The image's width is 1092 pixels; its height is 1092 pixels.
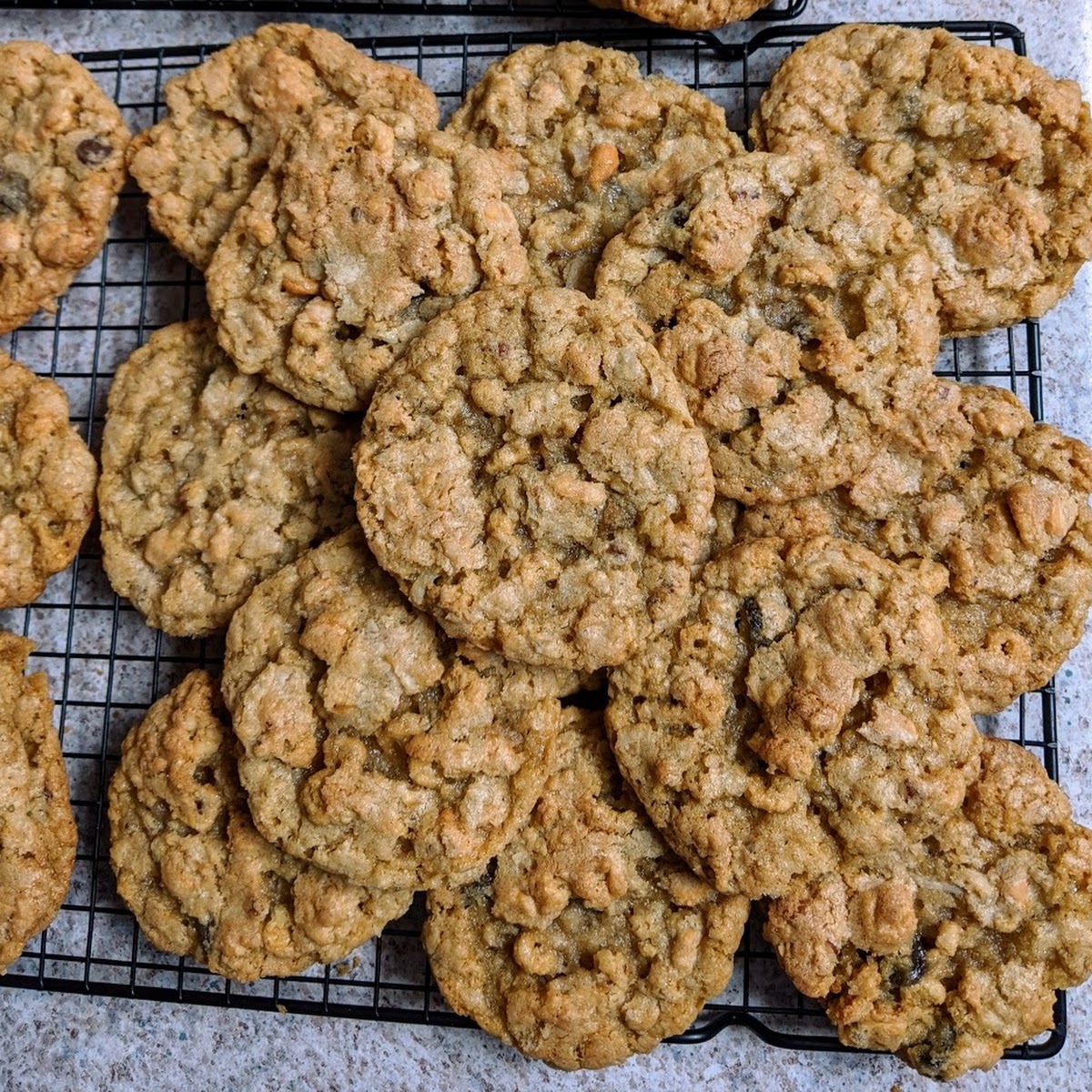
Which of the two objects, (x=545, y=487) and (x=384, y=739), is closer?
(x=545, y=487)

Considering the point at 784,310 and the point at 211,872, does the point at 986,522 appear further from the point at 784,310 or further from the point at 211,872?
the point at 211,872

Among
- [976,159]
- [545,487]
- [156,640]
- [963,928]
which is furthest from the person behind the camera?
[156,640]

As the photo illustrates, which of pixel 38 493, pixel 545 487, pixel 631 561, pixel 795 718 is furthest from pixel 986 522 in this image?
pixel 38 493

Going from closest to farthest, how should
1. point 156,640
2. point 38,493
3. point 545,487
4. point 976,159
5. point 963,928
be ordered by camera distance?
point 545,487 < point 963,928 < point 976,159 < point 38,493 < point 156,640

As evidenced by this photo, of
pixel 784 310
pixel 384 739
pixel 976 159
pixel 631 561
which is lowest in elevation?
pixel 384 739

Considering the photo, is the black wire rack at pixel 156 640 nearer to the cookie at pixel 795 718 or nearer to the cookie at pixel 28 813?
the cookie at pixel 28 813

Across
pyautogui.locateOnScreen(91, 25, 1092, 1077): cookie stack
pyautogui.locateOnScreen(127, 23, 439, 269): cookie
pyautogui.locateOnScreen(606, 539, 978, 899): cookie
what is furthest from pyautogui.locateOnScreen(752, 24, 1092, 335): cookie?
pyautogui.locateOnScreen(127, 23, 439, 269): cookie
